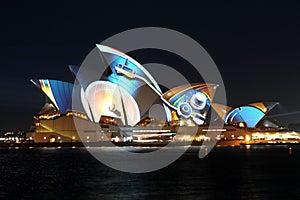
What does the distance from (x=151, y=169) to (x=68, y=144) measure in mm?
35258

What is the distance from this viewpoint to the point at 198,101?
5775 cm

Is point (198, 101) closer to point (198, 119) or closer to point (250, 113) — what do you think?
point (198, 119)

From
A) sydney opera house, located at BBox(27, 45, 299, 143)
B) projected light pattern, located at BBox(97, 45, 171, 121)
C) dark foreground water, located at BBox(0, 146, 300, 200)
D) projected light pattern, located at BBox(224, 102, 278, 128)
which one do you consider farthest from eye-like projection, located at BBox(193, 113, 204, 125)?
dark foreground water, located at BBox(0, 146, 300, 200)

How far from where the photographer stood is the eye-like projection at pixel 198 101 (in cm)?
5703

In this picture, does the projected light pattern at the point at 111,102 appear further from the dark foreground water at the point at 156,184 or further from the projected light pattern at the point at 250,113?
the dark foreground water at the point at 156,184

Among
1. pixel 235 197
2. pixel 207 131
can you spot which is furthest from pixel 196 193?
pixel 207 131

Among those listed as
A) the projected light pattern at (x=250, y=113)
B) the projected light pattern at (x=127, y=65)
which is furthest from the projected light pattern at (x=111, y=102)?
the projected light pattern at (x=250, y=113)

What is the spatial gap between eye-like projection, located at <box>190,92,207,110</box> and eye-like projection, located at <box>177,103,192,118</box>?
704 millimetres

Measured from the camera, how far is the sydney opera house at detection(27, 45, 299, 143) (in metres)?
51.5

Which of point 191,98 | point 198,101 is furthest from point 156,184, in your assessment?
point 198,101

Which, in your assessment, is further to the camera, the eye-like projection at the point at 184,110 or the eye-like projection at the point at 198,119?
the eye-like projection at the point at 198,119

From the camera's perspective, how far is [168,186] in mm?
17203

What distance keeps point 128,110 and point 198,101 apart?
9544 millimetres

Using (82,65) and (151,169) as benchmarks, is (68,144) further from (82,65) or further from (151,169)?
(151,169)
